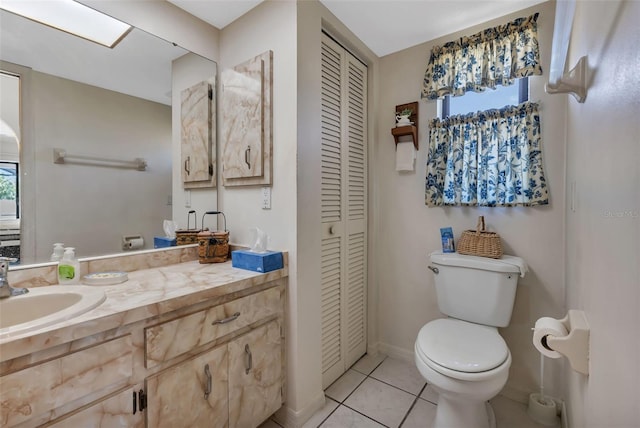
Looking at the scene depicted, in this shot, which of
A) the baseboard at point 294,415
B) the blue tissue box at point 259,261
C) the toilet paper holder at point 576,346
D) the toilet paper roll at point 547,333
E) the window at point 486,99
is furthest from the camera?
the window at point 486,99

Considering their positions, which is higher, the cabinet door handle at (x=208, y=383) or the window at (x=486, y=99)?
the window at (x=486, y=99)

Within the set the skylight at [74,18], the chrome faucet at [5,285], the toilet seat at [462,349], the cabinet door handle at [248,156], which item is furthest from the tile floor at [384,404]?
the skylight at [74,18]

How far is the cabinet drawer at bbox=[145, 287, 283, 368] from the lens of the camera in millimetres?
1003

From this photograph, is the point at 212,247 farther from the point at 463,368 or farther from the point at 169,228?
the point at 463,368

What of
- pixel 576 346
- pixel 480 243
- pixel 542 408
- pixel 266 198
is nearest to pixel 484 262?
pixel 480 243

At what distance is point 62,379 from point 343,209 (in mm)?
1506

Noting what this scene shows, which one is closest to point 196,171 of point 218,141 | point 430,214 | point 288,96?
point 218,141

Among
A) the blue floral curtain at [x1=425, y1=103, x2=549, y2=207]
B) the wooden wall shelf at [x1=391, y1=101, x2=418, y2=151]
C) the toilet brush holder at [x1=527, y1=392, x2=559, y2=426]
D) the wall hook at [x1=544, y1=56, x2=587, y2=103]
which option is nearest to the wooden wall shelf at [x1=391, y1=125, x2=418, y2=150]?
the wooden wall shelf at [x1=391, y1=101, x2=418, y2=151]

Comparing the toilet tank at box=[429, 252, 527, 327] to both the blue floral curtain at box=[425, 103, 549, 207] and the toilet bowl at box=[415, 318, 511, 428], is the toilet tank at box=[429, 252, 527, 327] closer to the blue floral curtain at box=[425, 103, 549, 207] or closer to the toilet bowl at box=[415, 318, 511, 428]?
the toilet bowl at box=[415, 318, 511, 428]

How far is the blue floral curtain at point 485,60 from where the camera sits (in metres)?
1.60

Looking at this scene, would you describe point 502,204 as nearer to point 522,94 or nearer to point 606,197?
point 522,94

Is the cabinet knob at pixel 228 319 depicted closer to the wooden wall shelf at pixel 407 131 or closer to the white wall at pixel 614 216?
the white wall at pixel 614 216

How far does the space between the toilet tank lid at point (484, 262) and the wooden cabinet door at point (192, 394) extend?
1.32 m

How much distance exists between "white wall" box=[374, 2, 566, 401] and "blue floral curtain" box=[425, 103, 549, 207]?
8 centimetres
